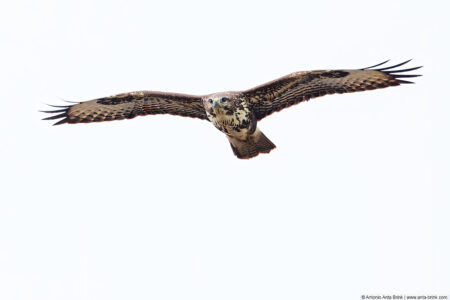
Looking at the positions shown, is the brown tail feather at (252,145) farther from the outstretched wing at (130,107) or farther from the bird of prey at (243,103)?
the outstretched wing at (130,107)

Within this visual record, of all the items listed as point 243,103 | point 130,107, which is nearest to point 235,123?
point 243,103

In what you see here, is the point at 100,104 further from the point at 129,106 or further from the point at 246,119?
the point at 246,119

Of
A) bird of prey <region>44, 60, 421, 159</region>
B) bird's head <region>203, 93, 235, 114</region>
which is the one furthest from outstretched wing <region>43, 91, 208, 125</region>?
bird's head <region>203, 93, 235, 114</region>

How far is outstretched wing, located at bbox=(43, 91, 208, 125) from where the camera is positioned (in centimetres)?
1295

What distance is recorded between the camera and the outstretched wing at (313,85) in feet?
40.2

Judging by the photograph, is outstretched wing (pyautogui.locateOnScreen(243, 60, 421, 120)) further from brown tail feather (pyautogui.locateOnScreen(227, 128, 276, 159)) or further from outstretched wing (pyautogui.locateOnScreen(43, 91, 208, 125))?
outstretched wing (pyautogui.locateOnScreen(43, 91, 208, 125))

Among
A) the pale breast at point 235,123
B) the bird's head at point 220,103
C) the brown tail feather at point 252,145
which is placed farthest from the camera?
the brown tail feather at point 252,145

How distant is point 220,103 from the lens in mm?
12039

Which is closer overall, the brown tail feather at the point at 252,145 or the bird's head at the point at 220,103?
the bird's head at the point at 220,103

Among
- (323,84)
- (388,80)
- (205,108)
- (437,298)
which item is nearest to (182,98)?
(205,108)

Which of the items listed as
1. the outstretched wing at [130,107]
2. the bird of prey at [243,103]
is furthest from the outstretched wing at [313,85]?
the outstretched wing at [130,107]

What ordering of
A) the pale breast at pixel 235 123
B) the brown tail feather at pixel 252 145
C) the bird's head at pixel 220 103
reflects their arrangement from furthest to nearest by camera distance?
the brown tail feather at pixel 252 145 < the pale breast at pixel 235 123 < the bird's head at pixel 220 103

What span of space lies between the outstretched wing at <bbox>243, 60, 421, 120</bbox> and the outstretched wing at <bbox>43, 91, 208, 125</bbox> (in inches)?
41.0

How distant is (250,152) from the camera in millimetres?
13102
